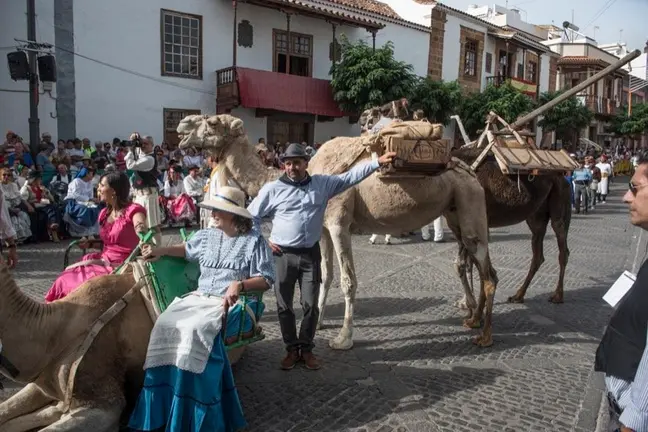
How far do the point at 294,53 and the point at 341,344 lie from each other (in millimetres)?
16510

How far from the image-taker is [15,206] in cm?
1011

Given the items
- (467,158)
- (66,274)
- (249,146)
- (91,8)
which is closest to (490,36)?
(91,8)

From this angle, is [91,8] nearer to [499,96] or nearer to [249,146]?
[249,146]

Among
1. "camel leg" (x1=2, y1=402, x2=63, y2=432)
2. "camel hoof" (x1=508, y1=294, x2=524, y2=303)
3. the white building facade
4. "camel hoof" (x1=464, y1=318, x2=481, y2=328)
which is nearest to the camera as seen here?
"camel leg" (x1=2, y1=402, x2=63, y2=432)

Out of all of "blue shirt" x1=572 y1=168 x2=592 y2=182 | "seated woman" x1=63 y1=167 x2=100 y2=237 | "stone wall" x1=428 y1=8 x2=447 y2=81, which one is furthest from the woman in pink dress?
"stone wall" x1=428 y1=8 x2=447 y2=81

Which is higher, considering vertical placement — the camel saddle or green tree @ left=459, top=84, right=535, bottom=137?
green tree @ left=459, top=84, right=535, bottom=137

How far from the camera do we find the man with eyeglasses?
6.70 feet

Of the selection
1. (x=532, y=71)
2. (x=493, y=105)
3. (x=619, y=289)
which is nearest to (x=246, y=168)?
(x=619, y=289)

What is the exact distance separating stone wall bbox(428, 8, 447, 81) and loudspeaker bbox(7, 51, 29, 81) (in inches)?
699

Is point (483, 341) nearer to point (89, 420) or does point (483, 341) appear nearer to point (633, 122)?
point (89, 420)

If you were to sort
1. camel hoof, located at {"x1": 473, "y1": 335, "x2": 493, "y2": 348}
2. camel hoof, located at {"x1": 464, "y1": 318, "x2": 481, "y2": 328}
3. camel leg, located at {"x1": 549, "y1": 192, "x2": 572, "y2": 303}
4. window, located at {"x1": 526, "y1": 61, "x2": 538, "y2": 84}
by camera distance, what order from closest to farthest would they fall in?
camel hoof, located at {"x1": 473, "y1": 335, "x2": 493, "y2": 348} → camel hoof, located at {"x1": 464, "y1": 318, "x2": 481, "y2": 328} → camel leg, located at {"x1": 549, "y1": 192, "x2": 572, "y2": 303} → window, located at {"x1": 526, "y1": 61, "x2": 538, "y2": 84}

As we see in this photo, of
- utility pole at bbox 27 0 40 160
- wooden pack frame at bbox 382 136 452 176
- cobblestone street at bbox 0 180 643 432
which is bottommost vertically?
cobblestone street at bbox 0 180 643 432

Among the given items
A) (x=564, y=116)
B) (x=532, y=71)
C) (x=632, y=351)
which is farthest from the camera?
(x=532, y=71)

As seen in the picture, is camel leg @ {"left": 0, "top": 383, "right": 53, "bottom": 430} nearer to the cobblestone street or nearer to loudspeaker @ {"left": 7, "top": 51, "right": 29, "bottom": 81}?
the cobblestone street
